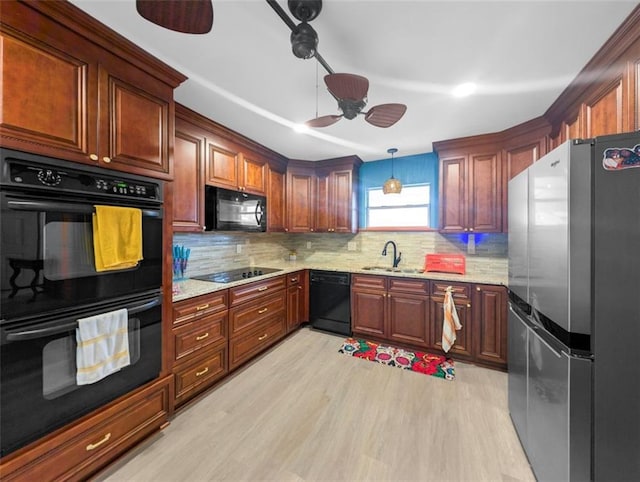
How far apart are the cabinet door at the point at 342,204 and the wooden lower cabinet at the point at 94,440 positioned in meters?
2.67

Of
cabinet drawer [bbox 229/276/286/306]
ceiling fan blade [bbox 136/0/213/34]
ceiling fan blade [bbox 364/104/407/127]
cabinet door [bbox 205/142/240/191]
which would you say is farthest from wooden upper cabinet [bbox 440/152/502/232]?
ceiling fan blade [bbox 136/0/213/34]

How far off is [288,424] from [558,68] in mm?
3120

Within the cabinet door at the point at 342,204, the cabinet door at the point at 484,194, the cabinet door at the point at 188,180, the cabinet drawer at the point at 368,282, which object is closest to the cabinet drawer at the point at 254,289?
the cabinet door at the point at 188,180

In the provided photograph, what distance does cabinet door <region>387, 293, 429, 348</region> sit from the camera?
2891 mm

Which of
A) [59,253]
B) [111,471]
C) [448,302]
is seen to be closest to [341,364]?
[448,302]

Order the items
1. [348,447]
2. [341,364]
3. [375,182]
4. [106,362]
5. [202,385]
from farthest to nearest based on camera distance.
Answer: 1. [375,182]
2. [341,364]
3. [202,385]
4. [348,447]
5. [106,362]

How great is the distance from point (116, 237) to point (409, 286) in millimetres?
2761

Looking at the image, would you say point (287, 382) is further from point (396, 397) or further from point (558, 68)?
point (558, 68)

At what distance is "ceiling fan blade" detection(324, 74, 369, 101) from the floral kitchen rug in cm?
255

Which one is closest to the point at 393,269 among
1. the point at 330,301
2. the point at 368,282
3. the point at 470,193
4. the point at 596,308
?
the point at 368,282

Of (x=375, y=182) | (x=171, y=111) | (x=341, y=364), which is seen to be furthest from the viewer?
(x=375, y=182)

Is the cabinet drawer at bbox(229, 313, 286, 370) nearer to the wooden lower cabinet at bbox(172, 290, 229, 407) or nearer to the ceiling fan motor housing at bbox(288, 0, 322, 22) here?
the wooden lower cabinet at bbox(172, 290, 229, 407)

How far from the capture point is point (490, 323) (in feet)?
8.46

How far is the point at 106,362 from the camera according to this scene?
1.40 metres
